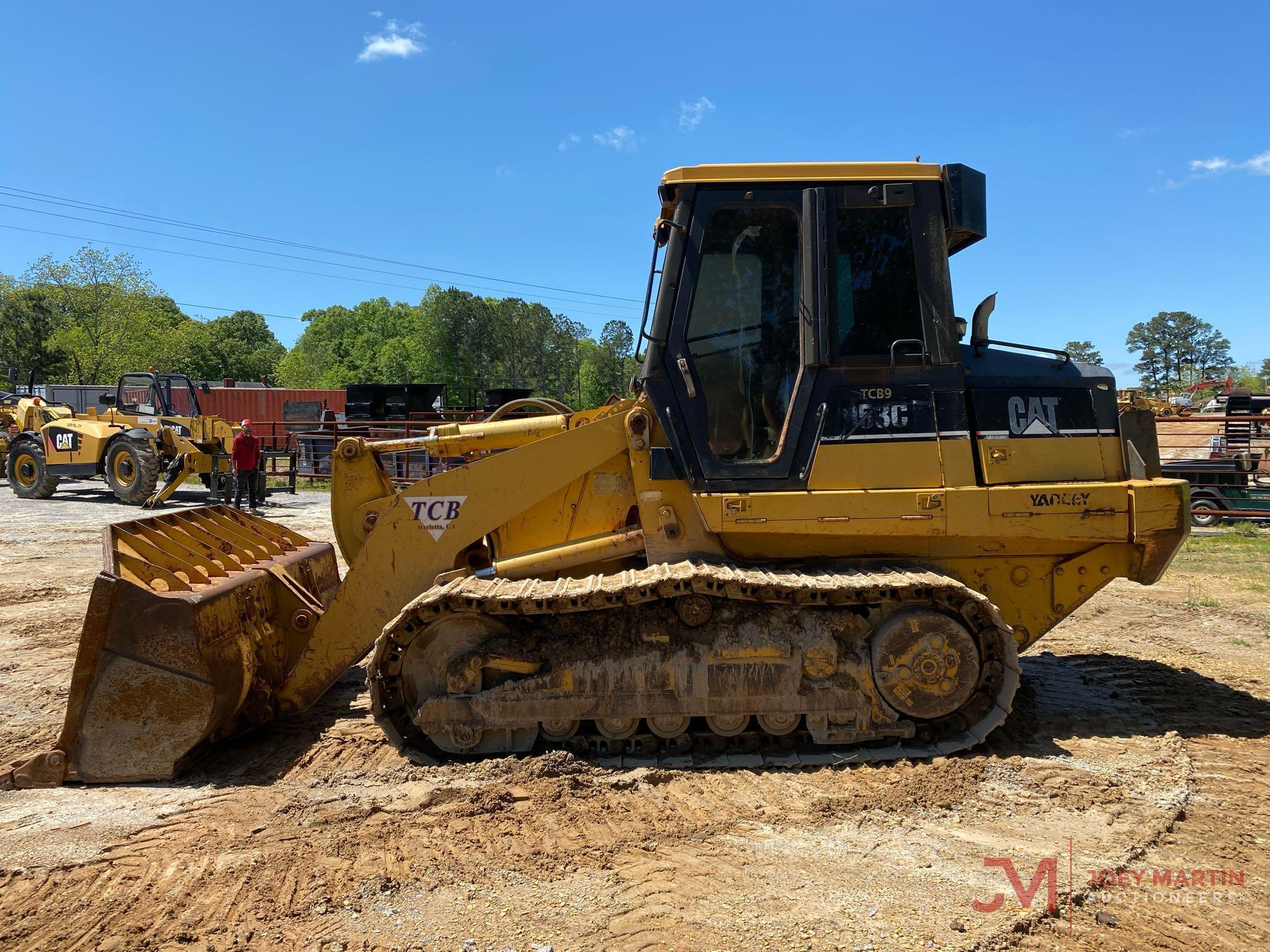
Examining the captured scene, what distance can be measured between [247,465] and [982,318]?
14676 mm

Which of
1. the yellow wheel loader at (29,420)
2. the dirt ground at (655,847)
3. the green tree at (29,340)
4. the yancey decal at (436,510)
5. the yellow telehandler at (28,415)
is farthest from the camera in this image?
the green tree at (29,340)

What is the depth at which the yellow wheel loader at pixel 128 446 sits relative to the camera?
56.9ft

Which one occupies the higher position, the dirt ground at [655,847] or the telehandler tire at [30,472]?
the telehandler tire at [30,472]

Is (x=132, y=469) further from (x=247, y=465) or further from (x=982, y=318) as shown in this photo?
(x=982, y=318)

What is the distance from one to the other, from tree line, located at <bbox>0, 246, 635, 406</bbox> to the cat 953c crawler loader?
2907 centimetres

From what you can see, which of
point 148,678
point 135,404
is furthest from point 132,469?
point 148,678

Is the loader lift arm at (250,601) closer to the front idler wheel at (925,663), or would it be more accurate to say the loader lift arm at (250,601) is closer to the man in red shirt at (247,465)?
the front idler wheel at (925,663)

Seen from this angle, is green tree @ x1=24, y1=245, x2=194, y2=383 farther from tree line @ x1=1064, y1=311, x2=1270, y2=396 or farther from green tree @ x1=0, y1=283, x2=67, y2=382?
tree line @ x1=1064, y1=311, x2=1270, y2=396

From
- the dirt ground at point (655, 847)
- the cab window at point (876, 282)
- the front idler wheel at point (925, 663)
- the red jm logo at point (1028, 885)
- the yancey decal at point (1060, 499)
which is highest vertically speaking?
the cab window at point (876, 282)

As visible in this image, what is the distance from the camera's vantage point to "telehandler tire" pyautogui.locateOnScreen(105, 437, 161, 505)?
56.2 feet

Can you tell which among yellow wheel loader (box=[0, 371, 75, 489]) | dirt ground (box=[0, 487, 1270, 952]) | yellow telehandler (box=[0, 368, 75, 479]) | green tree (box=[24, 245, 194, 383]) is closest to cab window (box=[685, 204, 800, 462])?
dirt ground (box=[0, 487, 1270, 952])

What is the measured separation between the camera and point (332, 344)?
282 ft

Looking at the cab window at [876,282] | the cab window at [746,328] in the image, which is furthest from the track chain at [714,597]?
the cab window at [876,282]

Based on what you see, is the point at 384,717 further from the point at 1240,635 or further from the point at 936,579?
the point at 1240,635
